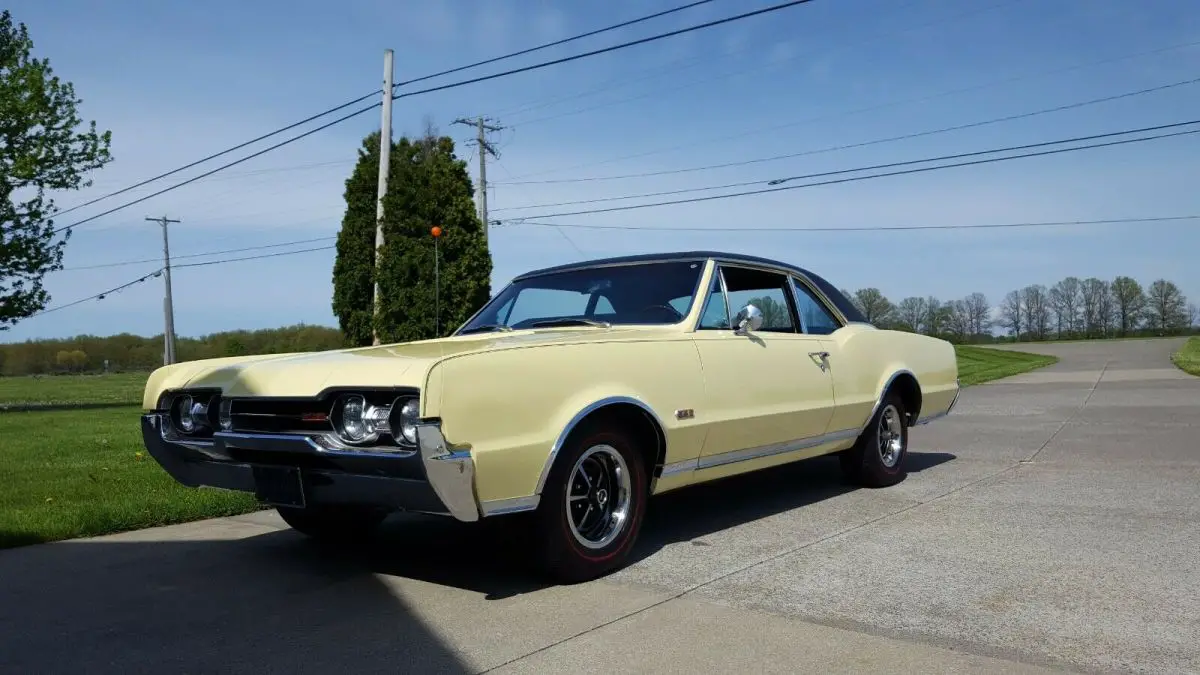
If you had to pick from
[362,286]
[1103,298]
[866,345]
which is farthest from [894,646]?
[1103,298]

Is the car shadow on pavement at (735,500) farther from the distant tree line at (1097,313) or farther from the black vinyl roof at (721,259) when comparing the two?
the distant tree line at (1097,313)

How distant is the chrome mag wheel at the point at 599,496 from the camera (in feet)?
13.9

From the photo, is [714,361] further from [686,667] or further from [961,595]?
[686,667]

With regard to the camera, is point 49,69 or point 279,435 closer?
point 279,435

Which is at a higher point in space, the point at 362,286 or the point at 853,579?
the point at 362,286

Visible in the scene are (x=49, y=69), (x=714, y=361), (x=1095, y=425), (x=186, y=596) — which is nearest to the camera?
(x=186, y=596)

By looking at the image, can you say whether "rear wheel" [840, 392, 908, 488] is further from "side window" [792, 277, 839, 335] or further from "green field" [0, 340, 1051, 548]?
"green field" [0, 340, 1051, 548]

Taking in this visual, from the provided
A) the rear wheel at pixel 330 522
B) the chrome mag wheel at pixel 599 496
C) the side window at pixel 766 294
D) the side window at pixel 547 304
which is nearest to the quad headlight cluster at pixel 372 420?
the chrome mag wheel at pixel 599 496

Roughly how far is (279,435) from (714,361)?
226 centimetres

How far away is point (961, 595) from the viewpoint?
3861mm

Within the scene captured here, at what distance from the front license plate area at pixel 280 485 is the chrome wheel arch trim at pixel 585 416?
102cm

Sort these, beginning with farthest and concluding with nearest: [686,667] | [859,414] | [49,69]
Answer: [49,69]
[859,414]
[686,667]

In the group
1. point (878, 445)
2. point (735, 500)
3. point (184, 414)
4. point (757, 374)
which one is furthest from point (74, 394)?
point (757, 374)

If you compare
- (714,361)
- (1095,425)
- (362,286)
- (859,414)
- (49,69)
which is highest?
(49,69)
